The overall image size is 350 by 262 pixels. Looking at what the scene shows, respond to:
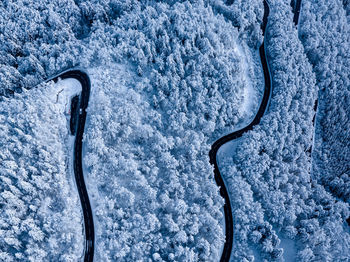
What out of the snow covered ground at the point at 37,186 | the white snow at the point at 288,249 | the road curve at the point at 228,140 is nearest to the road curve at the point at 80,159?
the snow covered ground at the point at 37,186

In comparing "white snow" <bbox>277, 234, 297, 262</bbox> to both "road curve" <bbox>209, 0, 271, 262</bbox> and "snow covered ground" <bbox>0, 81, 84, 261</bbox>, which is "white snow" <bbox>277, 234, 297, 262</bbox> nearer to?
"road curve" <bbox>209, 0, 271, 262</bbox>

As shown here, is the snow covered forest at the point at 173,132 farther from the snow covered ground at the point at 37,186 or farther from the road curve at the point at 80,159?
the road curve at the point at 80,159

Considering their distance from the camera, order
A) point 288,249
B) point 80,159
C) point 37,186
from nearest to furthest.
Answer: point 37,186
point 80,159
point 288,249

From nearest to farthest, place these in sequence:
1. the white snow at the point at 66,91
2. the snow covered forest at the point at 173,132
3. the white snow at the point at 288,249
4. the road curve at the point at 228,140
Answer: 1. the snow covered forest at the point at 173,132
2. the road curve at the point at 228,140
3. the white snow at the point at 288,249
4. the white snow at the point at 66,91

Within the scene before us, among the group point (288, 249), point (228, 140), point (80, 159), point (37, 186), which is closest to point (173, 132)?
point (228, 140)

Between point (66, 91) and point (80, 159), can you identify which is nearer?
point (80, 159)

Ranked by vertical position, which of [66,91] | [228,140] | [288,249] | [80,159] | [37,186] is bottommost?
[37,186]

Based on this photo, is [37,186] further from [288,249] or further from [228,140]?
[288,249]

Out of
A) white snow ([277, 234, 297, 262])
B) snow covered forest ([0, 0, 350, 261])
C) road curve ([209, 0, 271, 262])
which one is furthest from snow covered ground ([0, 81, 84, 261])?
white snow ([277, 234, 297, 262])
